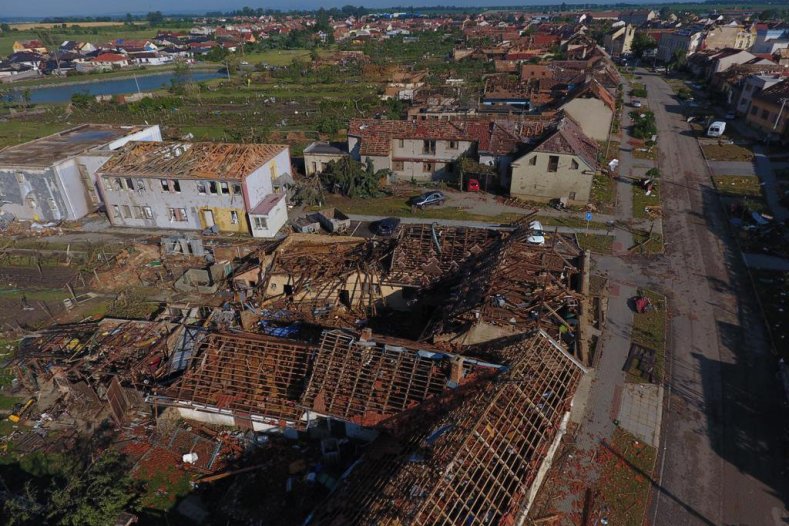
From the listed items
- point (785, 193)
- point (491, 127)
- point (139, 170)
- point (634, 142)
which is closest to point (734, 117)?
point (634, 142)

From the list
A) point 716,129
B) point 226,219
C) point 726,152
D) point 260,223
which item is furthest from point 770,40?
point 226,219

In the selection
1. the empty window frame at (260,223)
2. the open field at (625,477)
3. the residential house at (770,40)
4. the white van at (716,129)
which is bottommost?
the open field at (625,477)

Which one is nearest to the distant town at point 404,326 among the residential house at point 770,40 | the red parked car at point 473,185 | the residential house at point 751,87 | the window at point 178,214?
the window at point 178,214

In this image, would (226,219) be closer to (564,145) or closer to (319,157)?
(319,157)

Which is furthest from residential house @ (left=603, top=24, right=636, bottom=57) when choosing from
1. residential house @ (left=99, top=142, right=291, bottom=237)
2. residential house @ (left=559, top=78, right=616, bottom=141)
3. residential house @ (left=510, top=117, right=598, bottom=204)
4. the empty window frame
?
the empty window frame

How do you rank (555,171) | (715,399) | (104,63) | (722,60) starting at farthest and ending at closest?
(104,63) → (722,60) → (555,171) → (715,399)

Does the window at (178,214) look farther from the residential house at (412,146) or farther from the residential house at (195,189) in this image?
the residential house at (412,146)
